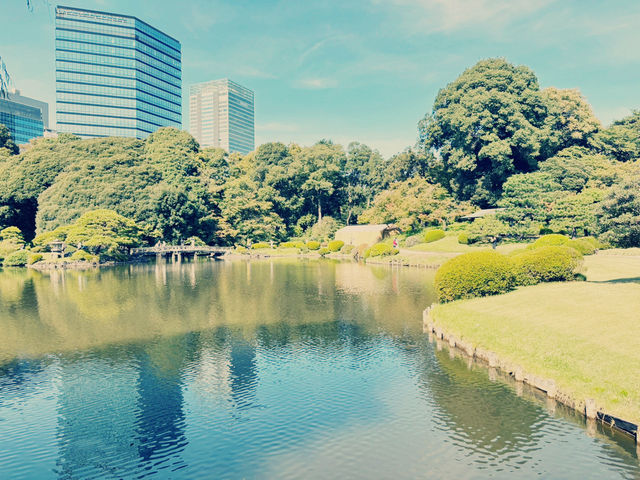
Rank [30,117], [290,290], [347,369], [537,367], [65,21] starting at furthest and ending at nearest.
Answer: [30,117], [65,21], [290,290], [347,369], [537,367]

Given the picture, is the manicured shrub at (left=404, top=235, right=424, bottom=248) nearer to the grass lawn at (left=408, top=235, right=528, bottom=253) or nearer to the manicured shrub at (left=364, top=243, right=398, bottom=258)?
the grass lawn at (left=408, top=235, right=528, bottom=253)

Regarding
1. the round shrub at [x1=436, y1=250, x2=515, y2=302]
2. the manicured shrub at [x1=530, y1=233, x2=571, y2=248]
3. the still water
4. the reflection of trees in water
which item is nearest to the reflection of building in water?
the still water

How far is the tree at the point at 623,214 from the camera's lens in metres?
21.2

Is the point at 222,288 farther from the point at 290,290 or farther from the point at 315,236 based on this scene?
the point at 315,236

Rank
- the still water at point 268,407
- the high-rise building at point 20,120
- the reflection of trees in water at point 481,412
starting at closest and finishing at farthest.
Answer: the still water at point 268,407, the reflection of trees in water at point 481,412, the high-rise building at point 20,120

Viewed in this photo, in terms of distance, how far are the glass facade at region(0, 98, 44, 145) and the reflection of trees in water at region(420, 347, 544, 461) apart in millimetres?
173577

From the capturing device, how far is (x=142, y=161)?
3376 inches

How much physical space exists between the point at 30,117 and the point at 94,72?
134 ft

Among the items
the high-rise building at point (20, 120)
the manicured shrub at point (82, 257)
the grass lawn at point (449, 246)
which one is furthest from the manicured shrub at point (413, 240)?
the high-rise building at point (20, 120)

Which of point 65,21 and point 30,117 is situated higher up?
point 65,21

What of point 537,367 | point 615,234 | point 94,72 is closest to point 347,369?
point 537,367

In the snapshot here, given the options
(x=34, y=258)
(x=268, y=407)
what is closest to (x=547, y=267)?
(x=268, y=407)

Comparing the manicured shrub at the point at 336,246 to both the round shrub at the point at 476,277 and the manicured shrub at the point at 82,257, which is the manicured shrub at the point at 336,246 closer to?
the manicured shrub at the point at 82,257

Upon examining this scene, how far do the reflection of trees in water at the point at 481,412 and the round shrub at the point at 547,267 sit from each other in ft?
37.7
